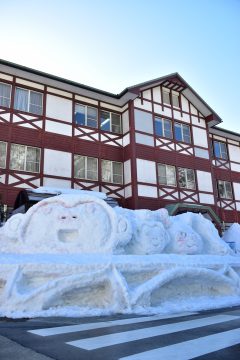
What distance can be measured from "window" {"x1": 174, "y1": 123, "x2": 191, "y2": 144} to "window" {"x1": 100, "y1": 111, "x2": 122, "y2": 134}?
3595mm

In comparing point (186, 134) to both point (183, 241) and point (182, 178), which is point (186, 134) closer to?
point (182, 178)

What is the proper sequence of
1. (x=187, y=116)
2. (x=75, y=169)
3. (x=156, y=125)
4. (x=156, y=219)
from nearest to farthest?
(x=156, y=219) < (x=75, y=169) < (x=156, y=125) < (x=187, y=116)

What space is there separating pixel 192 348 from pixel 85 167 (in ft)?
44.8

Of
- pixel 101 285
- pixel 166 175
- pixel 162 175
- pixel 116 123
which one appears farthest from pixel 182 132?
pixel 101 285

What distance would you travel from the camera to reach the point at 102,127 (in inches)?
703

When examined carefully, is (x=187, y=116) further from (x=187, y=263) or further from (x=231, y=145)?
(x=187, y=263)

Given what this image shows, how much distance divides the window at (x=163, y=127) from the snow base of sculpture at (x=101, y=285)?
12850 mm

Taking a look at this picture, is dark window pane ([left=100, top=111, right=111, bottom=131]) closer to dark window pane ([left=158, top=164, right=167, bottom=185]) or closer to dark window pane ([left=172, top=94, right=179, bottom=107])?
dark window pane ([left=158, top=164, right=167, bottom=185])

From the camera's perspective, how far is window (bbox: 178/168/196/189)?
1864 centimetres

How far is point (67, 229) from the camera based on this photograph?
674 cm

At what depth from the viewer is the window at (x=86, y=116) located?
17.2m

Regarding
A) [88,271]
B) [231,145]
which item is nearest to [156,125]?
[231,145]

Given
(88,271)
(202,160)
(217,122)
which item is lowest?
(88,271)

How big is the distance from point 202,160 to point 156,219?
1324cm
